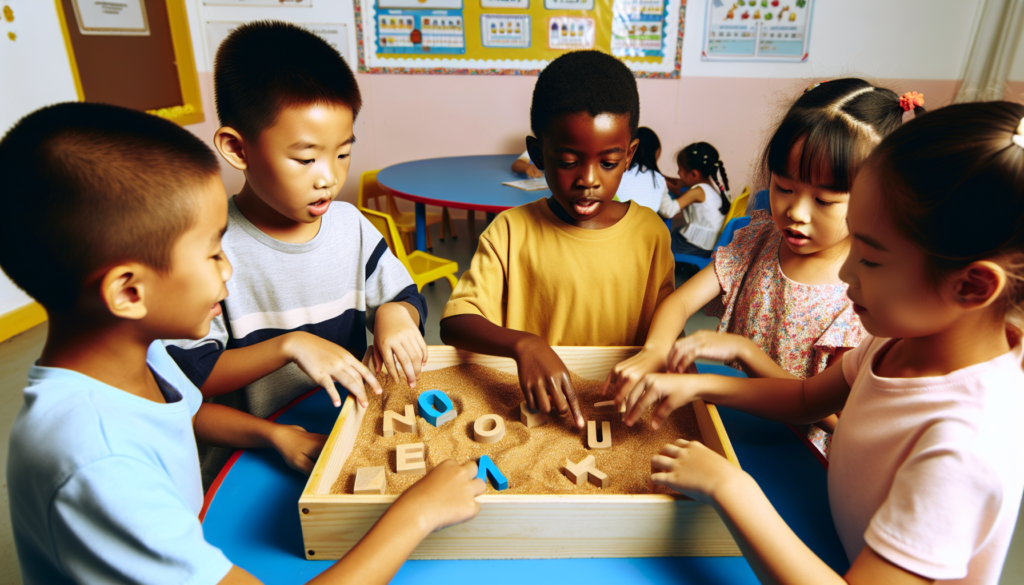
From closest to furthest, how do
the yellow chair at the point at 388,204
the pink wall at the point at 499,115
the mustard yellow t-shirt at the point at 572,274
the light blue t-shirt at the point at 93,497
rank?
the light blue t-shirt at the point at 93,497, the mustard yellow t-shirt at the point at 572,274, the yellow chair at the point at 388,204, the pink wall at the point at 499,115

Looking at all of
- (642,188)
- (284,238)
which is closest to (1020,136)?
(284,238)

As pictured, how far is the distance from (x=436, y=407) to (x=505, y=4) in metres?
4.60

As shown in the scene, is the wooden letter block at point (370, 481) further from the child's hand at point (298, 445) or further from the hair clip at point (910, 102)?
the hair clip at point (910, 102)

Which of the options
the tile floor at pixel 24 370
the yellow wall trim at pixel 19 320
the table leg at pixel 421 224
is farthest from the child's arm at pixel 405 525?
the yellow wall trim at pixel 19 320

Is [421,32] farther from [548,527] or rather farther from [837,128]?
[548,527]

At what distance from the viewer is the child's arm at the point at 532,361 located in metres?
1.02

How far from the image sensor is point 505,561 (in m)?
0.77

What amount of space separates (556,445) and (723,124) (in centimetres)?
487

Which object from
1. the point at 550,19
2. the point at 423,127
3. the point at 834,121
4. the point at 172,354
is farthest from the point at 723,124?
the point at 172,354

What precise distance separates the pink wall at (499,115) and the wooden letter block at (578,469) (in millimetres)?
4605

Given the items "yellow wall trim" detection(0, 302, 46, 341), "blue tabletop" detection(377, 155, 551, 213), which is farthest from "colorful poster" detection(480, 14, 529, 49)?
"yellow wall trim" detection(0, 302, 46, 341)

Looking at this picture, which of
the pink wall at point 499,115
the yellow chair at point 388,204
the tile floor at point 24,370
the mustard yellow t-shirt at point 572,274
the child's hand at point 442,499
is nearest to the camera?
the child's hand at point 442,499

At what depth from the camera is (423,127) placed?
521 cm

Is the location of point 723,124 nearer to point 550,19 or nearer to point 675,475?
point 550,19
